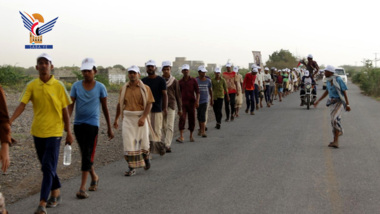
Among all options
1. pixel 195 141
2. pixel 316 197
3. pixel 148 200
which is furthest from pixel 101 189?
pixel 195 141

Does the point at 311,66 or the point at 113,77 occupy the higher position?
the point at 311,66

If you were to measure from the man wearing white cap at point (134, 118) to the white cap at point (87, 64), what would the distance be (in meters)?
1.37

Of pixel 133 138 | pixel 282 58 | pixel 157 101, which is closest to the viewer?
pixel 133 138

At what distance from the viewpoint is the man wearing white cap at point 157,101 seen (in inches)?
375

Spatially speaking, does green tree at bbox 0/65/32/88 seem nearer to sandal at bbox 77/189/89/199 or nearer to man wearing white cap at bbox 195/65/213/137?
man wearing white cap at bbox 195/65/213/137

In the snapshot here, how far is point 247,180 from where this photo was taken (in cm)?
776

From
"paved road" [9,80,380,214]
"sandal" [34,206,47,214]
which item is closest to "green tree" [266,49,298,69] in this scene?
"paved road" [9,80,380,214]

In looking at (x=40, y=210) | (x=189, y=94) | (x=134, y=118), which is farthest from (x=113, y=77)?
(x=40, y=210)

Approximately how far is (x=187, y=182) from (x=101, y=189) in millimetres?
1277

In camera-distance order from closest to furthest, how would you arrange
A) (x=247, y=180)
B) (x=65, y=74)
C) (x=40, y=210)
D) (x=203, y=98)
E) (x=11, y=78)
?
1. (x=40, y=210)
2. (x=247, y=180)
3. (x=203, y=98)
4. (x=11, y=78)
5. (x=65, y=74)

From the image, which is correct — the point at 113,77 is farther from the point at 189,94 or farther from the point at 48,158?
the point at 48,158

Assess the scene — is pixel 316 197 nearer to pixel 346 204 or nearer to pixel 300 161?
pixel 346 204

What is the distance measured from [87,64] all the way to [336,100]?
20.7 ft

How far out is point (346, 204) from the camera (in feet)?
20.8
